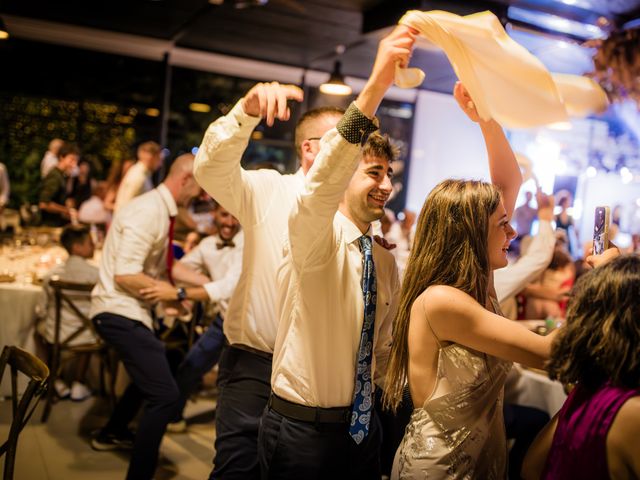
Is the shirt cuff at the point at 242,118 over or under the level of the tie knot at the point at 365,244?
over

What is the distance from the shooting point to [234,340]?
2369 mm

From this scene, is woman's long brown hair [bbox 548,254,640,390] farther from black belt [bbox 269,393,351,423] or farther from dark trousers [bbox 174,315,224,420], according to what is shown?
dark trousers [bbox 174,315,224,420]

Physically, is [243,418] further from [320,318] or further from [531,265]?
[531,265]

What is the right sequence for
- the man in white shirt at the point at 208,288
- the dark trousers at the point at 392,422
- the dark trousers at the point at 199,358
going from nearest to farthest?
the dark trousers at the point at 392,422 < the man in white shirt at the point at 208,288 < the dark trousers at the point at 199,358

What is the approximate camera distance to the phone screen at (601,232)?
171 cm

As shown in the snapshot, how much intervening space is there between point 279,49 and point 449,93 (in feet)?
13.8

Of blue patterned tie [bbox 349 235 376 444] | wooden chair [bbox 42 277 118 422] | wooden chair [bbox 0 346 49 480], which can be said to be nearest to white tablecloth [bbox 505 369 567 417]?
blue patterned tie [bbox 349 235 376 444]

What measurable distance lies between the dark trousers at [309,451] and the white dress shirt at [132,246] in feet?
6.13

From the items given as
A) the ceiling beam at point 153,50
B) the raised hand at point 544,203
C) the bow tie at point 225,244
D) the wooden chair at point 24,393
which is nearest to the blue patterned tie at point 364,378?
the wooden chair at point 24,393

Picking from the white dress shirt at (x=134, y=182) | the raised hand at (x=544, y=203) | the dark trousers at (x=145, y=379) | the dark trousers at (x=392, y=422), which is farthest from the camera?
the white dress shirt at (x=134, y=182)

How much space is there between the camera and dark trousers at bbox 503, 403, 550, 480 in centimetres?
334

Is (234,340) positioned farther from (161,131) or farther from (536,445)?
(161,131)

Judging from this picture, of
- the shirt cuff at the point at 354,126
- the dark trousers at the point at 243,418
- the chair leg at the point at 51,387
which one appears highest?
the shirt cuff at the point at 354,126

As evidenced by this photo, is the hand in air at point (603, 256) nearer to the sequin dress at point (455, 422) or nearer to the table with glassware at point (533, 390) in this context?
the sequin dress at point (455, 422)
